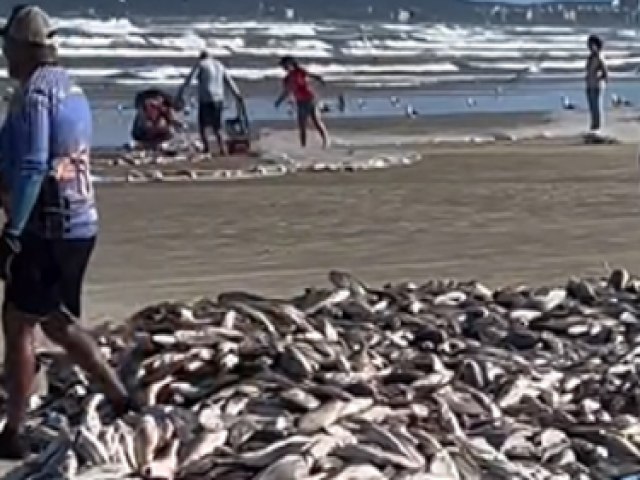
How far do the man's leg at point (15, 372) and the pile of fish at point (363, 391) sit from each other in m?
0.09

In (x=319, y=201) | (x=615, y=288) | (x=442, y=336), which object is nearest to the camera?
(x=442, y=336)

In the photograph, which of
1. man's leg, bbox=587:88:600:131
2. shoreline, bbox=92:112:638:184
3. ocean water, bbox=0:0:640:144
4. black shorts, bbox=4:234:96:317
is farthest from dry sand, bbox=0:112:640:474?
ocean water, bbox=0:0:640:144

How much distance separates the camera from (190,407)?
7.79 metres

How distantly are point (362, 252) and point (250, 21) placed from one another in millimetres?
75877

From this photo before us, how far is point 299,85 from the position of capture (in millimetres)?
27438

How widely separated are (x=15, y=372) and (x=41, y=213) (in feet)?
2.40

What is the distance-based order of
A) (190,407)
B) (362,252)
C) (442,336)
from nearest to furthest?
(190,407) → (442,336) → (362,252)

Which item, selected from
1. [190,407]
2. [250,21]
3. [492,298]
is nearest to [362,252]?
[492,298]

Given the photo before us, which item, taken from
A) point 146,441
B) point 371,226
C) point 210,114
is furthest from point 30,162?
point 210,114

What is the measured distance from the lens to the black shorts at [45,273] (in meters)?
7.86

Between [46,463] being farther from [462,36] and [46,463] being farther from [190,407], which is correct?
[462,36]

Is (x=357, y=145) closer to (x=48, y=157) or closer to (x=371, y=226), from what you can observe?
(x=371, y=226)

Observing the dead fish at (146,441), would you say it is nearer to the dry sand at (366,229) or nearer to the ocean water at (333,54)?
the dry sand at (366,229)

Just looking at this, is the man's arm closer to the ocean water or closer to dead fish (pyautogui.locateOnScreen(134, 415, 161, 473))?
dead fish (pyautogui.locateOnScreen(134, 415, 161, 473))
